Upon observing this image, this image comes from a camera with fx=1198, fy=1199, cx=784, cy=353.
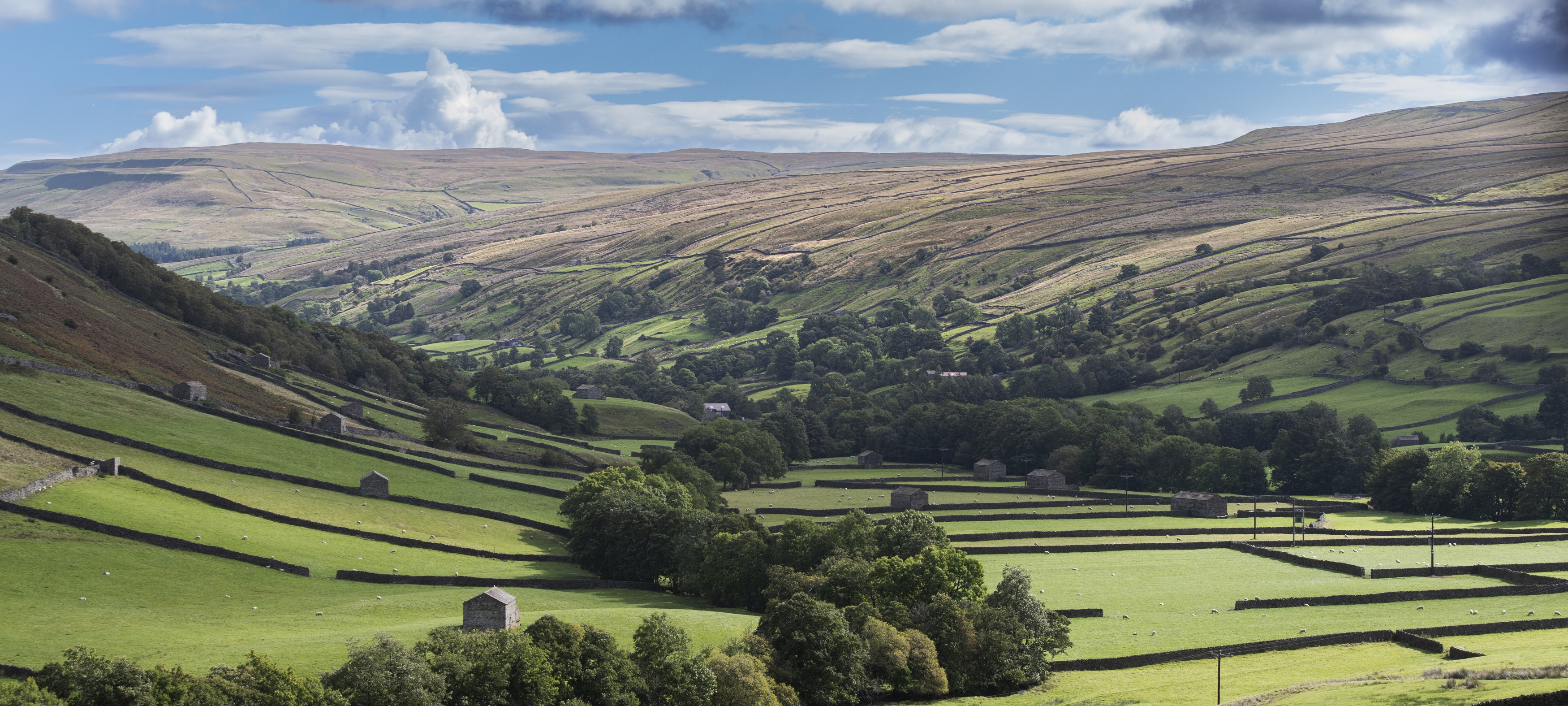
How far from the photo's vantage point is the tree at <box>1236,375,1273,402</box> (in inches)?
5369

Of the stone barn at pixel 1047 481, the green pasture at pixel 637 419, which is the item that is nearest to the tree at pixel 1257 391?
the stone barn at pixel 1047 481

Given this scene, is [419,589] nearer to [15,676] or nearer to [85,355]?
[15,676]

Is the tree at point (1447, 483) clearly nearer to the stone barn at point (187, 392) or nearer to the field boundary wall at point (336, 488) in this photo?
the field boundary wall at point (336, 488)

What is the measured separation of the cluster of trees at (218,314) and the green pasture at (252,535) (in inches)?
2283

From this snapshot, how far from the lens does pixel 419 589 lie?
191ft

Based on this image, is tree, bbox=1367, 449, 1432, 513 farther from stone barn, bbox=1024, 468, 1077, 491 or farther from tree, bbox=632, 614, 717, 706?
tree, bbox=632, 614, 717, 706

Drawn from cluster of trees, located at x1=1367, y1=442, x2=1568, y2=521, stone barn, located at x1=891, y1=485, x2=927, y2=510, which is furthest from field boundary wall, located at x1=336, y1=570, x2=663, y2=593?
cluster of trees, located at x1=1367, y1=442, x2=1568, y2=521

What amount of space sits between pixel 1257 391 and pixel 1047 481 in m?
42.9

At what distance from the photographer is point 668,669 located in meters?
43.8

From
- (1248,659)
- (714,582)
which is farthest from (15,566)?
(1248,659)

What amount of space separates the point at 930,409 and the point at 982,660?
8736 cm

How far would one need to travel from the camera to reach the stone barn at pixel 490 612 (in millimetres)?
48219

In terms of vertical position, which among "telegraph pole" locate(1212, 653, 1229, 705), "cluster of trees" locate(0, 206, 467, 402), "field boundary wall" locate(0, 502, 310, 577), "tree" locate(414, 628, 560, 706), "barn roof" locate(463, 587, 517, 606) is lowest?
"telegraph pole" locate(1212, 653, 1229, 705)

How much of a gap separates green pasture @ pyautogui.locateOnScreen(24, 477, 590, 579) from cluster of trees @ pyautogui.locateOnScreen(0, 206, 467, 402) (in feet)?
190
